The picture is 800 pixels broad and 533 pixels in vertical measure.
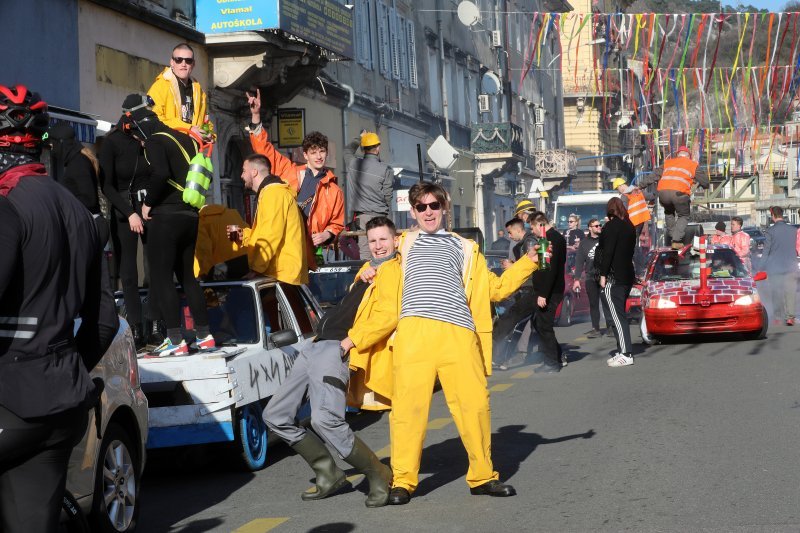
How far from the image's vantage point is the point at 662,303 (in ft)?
60.0

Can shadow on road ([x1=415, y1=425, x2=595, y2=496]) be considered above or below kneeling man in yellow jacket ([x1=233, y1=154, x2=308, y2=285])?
below

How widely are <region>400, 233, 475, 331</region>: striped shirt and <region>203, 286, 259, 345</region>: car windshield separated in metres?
2.17

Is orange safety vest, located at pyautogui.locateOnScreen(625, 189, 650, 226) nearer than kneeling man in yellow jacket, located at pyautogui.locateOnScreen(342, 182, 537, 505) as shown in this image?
No

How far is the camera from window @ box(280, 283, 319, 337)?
10.4 m

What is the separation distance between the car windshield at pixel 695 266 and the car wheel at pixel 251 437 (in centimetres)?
1079

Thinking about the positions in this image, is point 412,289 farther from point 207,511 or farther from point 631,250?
point 631,250

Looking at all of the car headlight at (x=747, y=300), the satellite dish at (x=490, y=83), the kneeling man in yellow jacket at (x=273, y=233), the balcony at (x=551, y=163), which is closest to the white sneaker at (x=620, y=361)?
the car headlight at (x=747, y=300)

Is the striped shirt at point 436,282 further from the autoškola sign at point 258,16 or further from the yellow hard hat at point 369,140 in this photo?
the autoškola sign at point 258,16

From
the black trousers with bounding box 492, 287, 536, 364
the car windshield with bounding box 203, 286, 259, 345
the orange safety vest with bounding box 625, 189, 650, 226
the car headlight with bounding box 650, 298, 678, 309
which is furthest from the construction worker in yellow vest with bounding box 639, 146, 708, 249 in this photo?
the car windshield with bounding box 203, 286, 259, 345

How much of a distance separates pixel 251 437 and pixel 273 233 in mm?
2057

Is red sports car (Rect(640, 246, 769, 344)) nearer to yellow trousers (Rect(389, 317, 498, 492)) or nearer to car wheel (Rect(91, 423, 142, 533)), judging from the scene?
yellow trousers (Rect(389, 317, 498, 492))

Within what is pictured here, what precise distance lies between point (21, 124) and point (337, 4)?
22.5 m

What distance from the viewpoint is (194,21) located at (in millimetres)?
23469

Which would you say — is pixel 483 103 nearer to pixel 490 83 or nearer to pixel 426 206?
pixel 490 83
